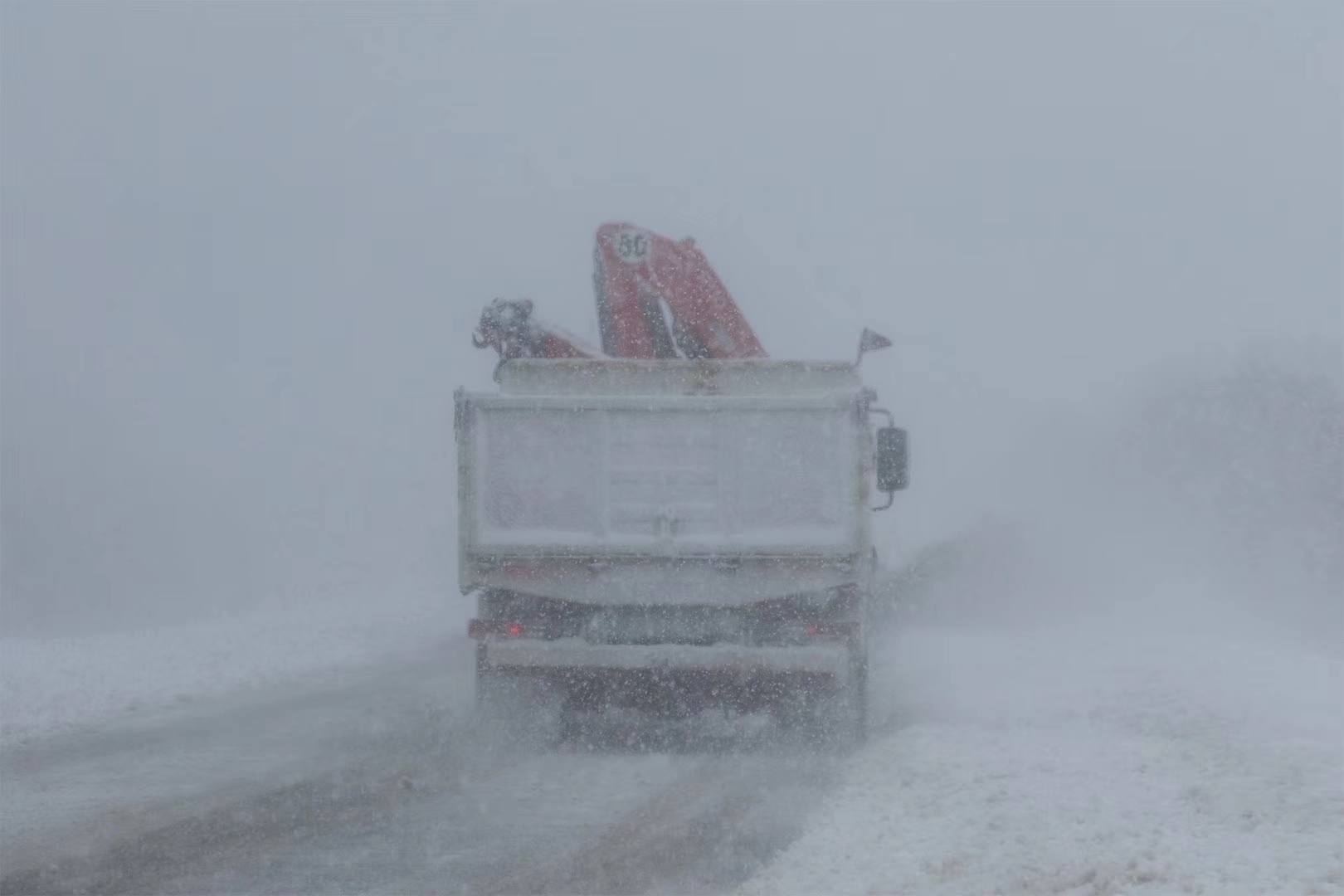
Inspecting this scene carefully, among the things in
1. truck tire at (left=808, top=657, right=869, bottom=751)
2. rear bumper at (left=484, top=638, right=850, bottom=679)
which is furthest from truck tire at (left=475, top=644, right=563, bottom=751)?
truck tire at (left=808, top=657, right=869, bottom=751)

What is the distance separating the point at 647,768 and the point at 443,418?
182ft

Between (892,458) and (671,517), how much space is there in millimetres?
1769

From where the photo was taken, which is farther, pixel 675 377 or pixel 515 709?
pixel 515 709

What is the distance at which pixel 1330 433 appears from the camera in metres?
30.0

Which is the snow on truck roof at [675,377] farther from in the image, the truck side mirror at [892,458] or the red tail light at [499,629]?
the red tail light at [499,629]

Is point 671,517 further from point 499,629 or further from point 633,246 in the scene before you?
point 633,246

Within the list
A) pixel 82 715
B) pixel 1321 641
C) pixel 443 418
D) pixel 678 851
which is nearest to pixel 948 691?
pixel 678 851

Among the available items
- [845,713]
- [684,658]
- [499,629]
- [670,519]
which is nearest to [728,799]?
[684,658]

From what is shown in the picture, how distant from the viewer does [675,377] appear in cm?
1037

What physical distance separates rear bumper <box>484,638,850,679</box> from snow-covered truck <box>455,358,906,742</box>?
0.01 m

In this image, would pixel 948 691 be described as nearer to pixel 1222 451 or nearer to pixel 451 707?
pixel 451 707

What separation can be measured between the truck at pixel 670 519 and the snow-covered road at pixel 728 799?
2.59 ft

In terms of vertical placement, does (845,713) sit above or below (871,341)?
below

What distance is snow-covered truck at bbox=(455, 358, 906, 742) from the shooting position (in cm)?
1016
